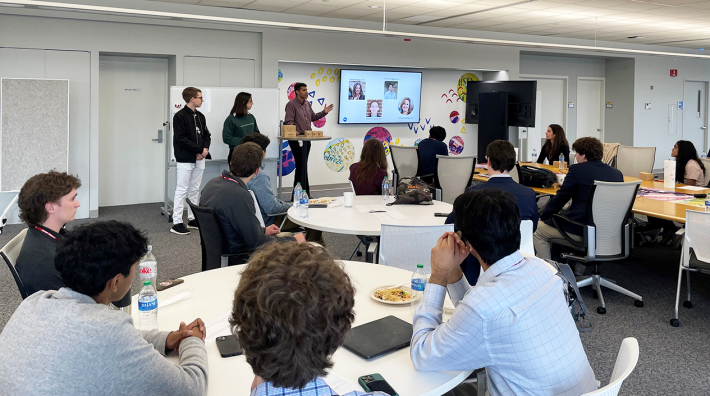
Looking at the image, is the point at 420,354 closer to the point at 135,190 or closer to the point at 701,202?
the point at 701,202

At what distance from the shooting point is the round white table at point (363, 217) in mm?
3688

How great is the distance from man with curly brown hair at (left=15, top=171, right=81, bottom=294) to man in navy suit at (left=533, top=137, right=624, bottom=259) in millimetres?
3401

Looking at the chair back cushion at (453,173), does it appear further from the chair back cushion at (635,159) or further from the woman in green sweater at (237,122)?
the woman in green sweater at (237,122)

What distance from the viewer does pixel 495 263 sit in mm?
1722

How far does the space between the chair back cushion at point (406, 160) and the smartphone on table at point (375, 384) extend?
17.8 ft

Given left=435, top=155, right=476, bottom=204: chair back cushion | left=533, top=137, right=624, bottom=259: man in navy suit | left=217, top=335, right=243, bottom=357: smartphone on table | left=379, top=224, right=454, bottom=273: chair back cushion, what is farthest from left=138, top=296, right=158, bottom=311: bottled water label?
left=435, top=155, right=476, bottom=204: chair back cushion

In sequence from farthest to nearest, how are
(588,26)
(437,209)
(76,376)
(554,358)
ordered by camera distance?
(588,26) → (437,209) → (554,358) → (76,376)

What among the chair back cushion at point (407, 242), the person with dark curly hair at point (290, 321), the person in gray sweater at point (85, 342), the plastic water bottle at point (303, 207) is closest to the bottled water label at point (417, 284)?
the chair back cushion at point (407, 242)

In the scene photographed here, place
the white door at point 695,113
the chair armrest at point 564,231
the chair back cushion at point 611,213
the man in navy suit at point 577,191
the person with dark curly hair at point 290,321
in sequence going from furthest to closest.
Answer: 1. the white door at point 695,113
2. the man in navy suit at point 577,191
3. the chair armrest at point 564,231
4. the chair back cushion at point 611,213
5. the person with dark curly hair at point 290,321

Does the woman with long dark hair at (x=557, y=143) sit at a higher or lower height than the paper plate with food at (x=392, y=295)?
higher

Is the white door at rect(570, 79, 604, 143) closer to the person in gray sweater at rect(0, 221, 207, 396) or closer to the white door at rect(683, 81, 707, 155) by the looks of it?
the white door at rect(683, 81, 707, 155)

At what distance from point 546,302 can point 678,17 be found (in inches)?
338

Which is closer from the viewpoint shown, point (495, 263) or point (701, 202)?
point (495, 263)

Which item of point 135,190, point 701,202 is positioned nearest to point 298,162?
point 135,190
